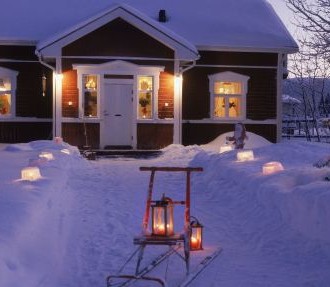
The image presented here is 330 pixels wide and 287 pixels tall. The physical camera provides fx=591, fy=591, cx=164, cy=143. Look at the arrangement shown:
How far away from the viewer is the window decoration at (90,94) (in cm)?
1867

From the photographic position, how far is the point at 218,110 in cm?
2127

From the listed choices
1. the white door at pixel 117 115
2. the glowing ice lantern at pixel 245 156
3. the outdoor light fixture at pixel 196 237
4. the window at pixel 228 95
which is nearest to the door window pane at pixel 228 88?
the window at pixel 228 95

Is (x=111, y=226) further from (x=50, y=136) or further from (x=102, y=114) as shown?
(x=50, y=136)

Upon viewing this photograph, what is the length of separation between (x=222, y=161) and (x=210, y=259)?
642 cm

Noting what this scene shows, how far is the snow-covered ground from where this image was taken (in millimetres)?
5875

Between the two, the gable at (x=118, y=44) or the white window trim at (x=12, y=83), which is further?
the white window trim at (x=12, y=83)

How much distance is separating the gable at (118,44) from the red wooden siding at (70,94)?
68 centimetres

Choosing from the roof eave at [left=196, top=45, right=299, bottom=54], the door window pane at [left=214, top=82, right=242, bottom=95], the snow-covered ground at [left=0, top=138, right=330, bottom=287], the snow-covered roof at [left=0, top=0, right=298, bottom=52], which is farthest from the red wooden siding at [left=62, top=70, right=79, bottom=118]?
the snow-covered ground at [left=0, top=138, right=330, bottom=287]

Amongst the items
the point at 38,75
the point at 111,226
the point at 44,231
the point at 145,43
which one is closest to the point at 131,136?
the point at 145,43

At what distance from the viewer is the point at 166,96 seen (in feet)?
62.2

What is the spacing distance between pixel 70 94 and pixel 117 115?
1.62 m

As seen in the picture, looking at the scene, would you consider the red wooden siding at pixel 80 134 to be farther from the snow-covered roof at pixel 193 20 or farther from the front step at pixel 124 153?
the snow-covered roof at pixel 193 20

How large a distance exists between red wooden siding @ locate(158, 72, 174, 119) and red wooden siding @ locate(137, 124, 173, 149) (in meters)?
0.38

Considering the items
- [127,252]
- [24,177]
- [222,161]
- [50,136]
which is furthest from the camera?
[50,136]
